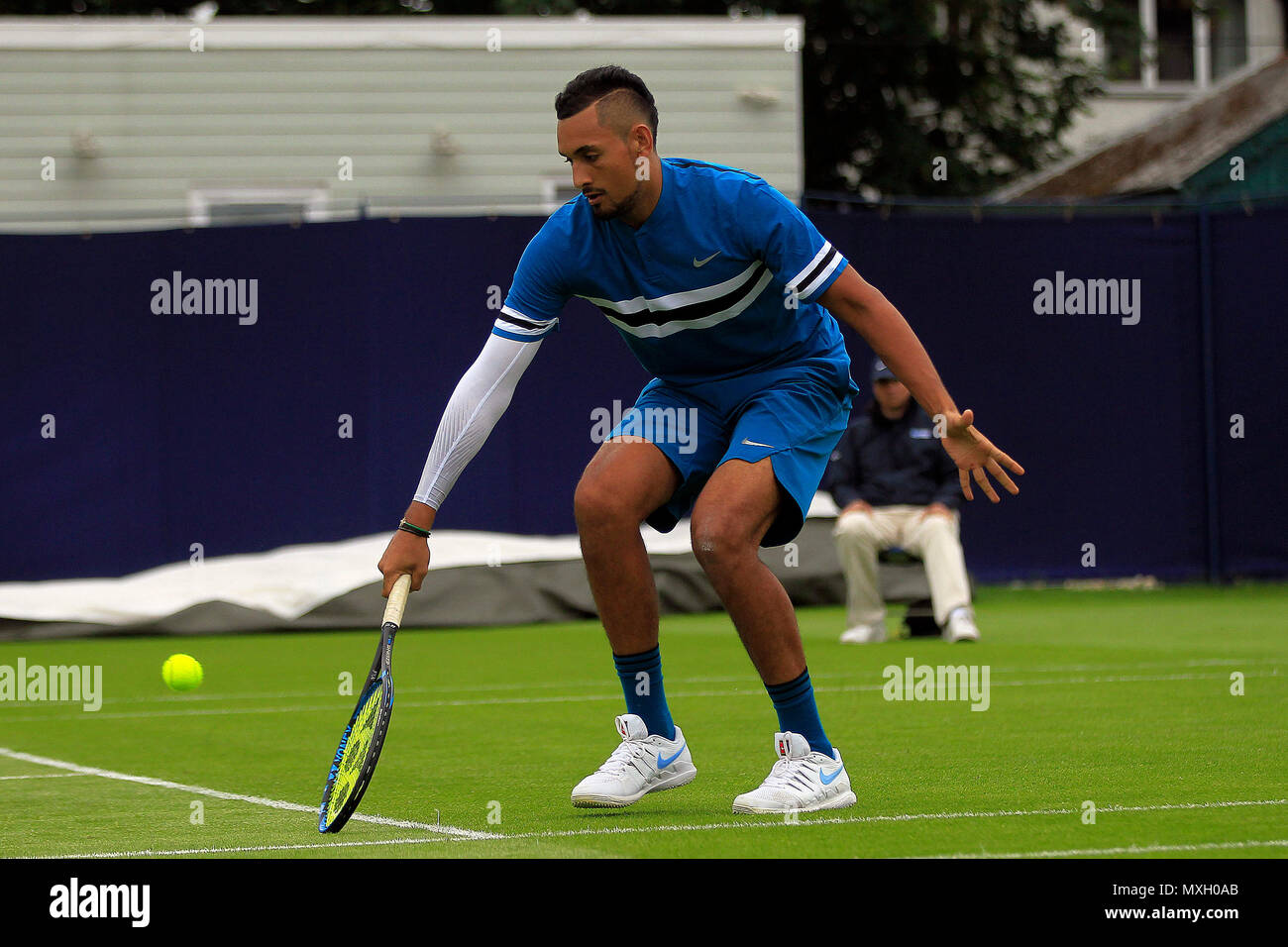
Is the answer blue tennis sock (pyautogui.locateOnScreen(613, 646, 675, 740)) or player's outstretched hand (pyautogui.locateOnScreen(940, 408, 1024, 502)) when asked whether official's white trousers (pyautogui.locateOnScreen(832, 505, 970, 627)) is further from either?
player's outstretched hand (pyautogui.locateOnScreen(940, 408, 1024, 502))

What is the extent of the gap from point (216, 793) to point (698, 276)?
2185 mm

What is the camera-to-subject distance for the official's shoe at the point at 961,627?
1114 cm

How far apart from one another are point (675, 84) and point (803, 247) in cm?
1321

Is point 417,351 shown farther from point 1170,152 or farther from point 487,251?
point 1170,152

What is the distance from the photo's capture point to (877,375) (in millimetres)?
11617

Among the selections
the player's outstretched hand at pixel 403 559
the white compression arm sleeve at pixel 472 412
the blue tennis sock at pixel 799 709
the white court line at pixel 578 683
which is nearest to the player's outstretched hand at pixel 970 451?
the blue tennis sock at pixel 799 709

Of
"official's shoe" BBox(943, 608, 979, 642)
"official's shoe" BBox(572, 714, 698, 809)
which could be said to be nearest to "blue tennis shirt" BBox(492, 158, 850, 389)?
"official's shoe" BBox(572, 714, 698, 809)

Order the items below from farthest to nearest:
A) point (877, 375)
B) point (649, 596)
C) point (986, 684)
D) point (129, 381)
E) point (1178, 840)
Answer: point (129, 381)
point (877, 375)
point (986, 684)
point (649, 596)
point (1178, 840)

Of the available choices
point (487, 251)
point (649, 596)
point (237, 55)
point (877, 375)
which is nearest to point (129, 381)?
point (487, 251)

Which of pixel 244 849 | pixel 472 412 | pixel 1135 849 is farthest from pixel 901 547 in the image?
pixel 244 849

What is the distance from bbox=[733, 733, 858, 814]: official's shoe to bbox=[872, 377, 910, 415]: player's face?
21.1ft

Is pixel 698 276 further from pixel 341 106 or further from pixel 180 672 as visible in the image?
pixel 341 106

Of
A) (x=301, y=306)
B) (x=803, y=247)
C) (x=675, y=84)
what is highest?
(x=675, y=84)

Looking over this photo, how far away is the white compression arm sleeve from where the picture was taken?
→ 17.6 ft
